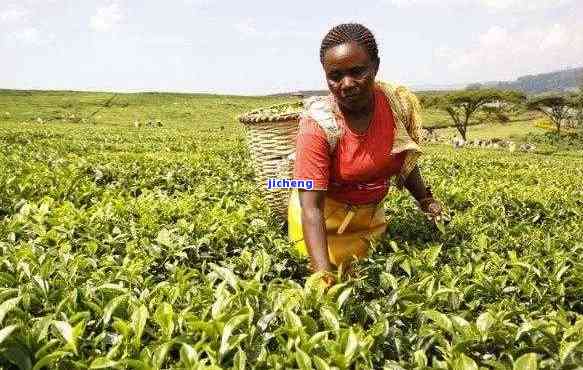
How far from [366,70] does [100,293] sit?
6.01 feet

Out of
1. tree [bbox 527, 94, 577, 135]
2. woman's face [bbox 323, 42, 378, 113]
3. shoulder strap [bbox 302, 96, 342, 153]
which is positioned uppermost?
woman's face [bbox 323, 42, 378, 113]

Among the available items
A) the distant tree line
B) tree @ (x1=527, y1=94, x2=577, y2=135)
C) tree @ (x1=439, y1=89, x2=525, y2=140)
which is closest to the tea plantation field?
the distant tree line

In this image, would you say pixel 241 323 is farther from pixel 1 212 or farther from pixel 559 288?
pixel 1 212

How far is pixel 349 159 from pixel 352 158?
0.8 inches

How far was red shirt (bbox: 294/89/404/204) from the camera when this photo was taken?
11.3 ft

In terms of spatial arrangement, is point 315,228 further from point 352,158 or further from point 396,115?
point 396,115

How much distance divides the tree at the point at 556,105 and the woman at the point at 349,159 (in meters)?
49.8

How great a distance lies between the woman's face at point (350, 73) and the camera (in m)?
3.19

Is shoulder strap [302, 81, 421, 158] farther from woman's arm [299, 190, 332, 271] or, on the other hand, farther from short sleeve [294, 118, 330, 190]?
woman's arm [299, 190, 332, 271]

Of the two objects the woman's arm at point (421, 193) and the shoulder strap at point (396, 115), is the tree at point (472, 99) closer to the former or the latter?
the woman's arm at point (421, 193)

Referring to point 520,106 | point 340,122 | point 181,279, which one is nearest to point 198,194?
point 340,122

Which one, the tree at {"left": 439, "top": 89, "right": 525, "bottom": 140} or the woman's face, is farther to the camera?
the tree at {"left": 439, "top": 89, "right": 525, "bottom": 140}

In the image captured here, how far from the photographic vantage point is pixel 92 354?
6.72 feet

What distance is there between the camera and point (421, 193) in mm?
4289
